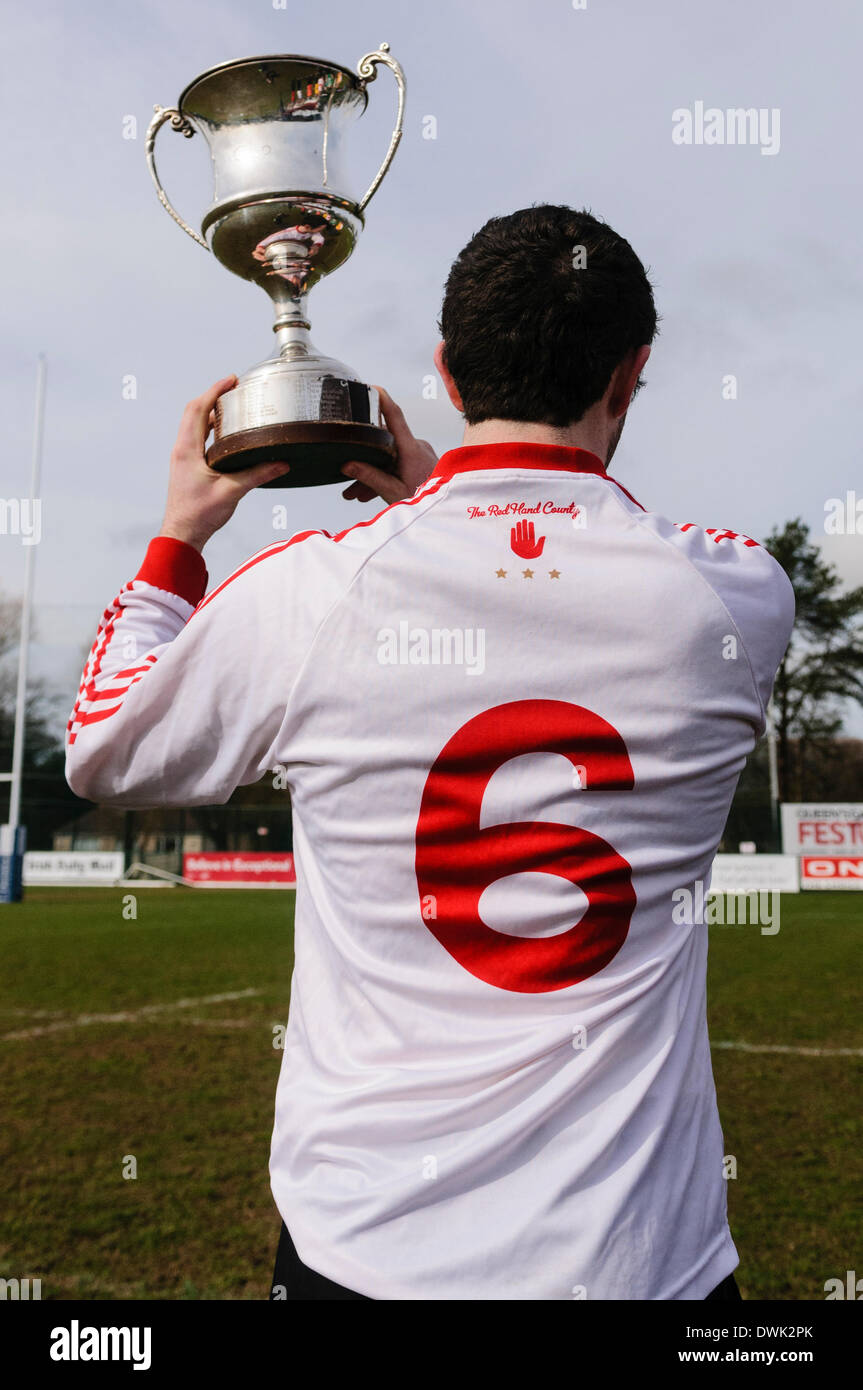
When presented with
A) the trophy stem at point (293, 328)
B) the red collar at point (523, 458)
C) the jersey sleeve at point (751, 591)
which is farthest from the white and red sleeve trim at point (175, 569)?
the trophy stem at point (293, 328)

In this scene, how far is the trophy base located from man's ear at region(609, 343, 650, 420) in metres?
0.65

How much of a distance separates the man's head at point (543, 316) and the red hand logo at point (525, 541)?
0.14m

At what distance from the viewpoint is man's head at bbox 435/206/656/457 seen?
131 cm

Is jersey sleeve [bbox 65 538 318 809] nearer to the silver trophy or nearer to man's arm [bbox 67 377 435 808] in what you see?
man's arm [bbox 67 377 435 808]

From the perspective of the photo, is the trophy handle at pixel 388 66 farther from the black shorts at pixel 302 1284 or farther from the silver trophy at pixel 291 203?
the black shorts at pixel 302 1284

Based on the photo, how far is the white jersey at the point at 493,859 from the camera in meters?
1.19

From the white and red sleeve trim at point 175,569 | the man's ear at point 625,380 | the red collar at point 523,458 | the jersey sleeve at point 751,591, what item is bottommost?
the jersey sleeve at point 751,591

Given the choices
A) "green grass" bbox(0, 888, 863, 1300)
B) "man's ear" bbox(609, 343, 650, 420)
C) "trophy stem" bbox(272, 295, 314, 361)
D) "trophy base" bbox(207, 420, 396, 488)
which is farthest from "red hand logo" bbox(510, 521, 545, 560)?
"green grass" bbox(0, 888, 863, 1300)

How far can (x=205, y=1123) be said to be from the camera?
5.58 m
